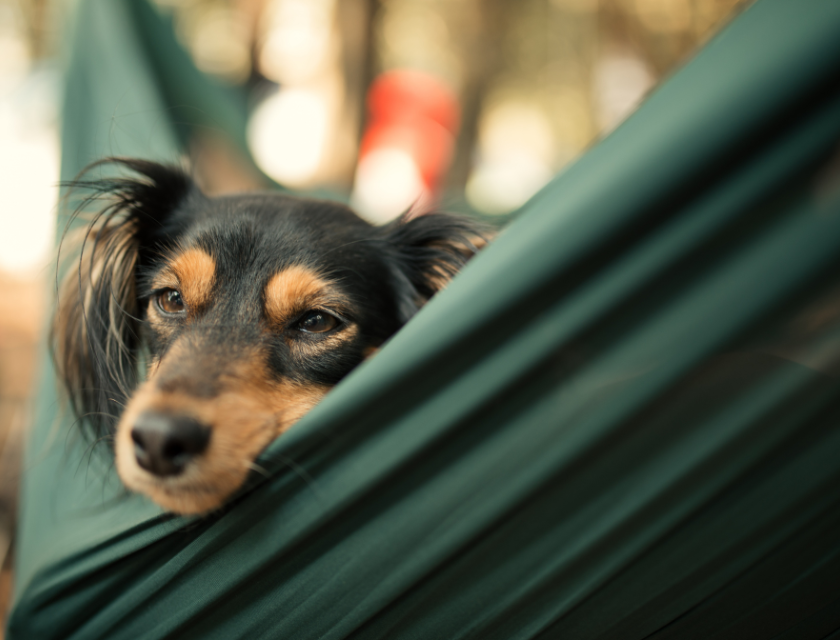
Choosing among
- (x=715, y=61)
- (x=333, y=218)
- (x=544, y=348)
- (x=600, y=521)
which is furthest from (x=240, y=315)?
(x=715, y=61)

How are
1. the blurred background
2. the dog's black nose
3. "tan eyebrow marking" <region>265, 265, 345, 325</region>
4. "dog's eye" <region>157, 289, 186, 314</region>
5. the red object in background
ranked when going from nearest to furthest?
1. the dog's black nose
2. "tan eyebrow marking" <region>265, 265, 345, 325</region>
3. "dog's eye" <region>157, 289, 186, 314</region>
4. the blurred background
5. the red object in background

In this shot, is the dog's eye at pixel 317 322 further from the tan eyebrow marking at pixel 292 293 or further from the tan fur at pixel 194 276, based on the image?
the tan fur at pixel 194 276

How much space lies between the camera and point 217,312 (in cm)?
150

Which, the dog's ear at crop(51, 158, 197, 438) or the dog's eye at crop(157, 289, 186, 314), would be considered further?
the dog's ear at crop(51, 158, 197, 438)

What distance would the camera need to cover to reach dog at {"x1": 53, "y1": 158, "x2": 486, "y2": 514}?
1.14 meters

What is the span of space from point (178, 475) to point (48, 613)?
1.48 ft

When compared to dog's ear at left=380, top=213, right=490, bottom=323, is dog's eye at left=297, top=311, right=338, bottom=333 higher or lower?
lower

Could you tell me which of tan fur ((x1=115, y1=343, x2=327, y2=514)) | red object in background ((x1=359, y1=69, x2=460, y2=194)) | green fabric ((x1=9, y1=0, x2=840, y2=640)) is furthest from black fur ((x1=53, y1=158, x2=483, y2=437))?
red object in background ((x1=359, y1=69, x2=460, y2=194))

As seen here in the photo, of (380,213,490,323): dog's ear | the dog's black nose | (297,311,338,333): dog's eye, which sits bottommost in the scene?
the dog's black nose

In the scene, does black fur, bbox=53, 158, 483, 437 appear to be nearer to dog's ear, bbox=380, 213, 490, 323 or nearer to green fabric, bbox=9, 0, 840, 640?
dog's ear, bbox=380, 213, 490, 323

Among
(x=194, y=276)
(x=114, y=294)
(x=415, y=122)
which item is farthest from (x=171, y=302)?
(x=415, y=122)

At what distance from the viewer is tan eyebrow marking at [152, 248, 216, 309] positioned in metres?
1.53

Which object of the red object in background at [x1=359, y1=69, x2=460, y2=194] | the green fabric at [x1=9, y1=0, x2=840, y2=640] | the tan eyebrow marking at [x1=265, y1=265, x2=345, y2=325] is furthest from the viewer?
the red object in background at [x1=359, y1=69, x2=460, y2=194]

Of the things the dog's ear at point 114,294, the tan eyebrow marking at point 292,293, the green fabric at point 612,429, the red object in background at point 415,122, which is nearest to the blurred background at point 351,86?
the red object in background at point 415,122
